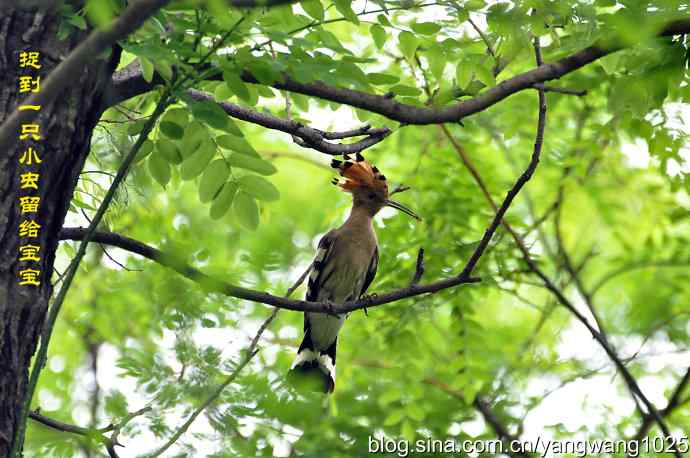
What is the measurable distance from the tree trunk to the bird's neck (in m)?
3.33

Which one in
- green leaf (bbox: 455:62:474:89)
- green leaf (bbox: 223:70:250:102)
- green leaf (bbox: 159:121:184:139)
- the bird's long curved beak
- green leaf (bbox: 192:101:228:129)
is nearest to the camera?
green leaf (bbox: 223:70:250:102)

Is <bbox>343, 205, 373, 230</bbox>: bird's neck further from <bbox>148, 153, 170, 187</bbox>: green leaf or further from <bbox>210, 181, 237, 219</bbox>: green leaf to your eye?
<bbox>148, 153, 170, 187</bbox>: green leaf

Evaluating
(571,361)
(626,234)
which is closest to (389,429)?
(571,361)

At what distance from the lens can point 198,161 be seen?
3801 millimetres

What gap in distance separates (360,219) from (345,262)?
332mm

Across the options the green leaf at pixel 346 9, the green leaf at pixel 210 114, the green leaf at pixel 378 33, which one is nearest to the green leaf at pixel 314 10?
the green leaf at pixel 346 9

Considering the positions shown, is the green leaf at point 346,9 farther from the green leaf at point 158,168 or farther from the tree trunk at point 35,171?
the green leaf at point 158,168

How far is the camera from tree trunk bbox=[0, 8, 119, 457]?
9.20 ft

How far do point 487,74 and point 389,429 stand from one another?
283cm

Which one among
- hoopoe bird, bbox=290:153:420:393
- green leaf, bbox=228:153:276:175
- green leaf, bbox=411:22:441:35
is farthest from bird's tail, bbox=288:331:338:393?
green leaf, bbox=411:22:441:35

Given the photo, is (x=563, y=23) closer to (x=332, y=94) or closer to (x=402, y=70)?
(x=332, y=94)

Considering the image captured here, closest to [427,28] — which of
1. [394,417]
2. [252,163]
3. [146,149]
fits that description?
[252,163]

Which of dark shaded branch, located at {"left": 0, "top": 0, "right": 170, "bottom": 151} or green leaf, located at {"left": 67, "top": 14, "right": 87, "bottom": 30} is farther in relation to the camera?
green leaf, located at {"left": 67, "top": 14, "right": 87, "bottom": 30}

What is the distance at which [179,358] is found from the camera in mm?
4051
